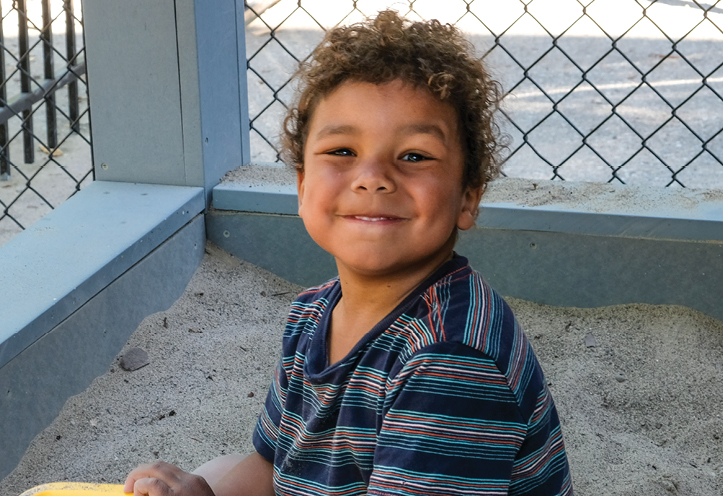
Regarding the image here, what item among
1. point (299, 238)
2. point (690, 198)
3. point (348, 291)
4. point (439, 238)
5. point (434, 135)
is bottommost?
point (299, 238)

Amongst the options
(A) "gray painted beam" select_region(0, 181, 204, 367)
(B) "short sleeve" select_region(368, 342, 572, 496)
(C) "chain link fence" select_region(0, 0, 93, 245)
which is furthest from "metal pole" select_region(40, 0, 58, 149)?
(B) "short sleeve" select_region(368, 342, 572, 496)

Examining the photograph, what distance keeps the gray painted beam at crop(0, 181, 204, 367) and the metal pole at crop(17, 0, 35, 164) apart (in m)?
1.20

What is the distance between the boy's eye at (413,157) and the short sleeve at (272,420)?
15.8 inches

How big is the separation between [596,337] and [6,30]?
16.9 feet

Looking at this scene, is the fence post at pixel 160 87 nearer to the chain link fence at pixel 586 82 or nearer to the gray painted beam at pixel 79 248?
the gray painted beam at pixel 79 248

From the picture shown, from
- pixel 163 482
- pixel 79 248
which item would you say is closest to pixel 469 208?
pixel 163 482

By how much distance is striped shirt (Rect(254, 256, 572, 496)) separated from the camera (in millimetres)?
970

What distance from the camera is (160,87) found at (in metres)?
2.42

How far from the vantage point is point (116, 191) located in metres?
2.44

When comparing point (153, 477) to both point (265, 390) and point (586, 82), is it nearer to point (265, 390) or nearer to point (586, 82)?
point (265, 390)

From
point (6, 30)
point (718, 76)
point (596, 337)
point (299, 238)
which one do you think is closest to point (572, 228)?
point (596, 337)

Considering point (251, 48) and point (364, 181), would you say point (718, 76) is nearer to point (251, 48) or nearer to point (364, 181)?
point (251, 48)

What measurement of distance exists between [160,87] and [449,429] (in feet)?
5.75

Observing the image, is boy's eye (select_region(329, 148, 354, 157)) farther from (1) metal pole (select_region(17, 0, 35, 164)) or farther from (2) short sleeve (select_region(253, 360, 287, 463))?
(1) metal pole (select_region(17, 0, 35, 164))
